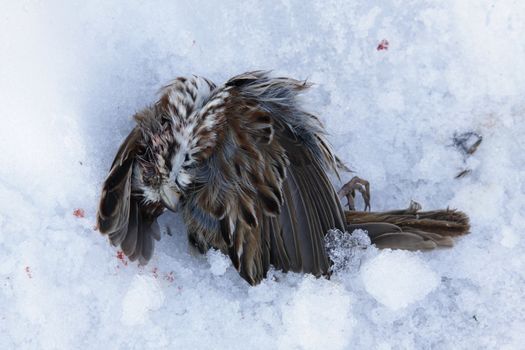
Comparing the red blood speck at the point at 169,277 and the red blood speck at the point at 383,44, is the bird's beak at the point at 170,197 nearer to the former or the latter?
the red blood speck at the point at 169,277

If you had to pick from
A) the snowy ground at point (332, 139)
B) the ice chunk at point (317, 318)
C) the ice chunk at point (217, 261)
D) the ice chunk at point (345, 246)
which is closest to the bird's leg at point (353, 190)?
the snowy ground at point (332, 139)

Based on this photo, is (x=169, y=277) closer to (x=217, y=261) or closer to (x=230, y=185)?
(x=217, y=261)

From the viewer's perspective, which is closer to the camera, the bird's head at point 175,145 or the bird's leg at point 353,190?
the bird's head at point 175,145

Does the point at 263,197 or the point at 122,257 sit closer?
the point at 263,197

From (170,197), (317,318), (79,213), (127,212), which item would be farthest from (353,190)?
(79,213)

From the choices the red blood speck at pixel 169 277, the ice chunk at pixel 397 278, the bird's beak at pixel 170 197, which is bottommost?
the red blood speck at pixel 169 277

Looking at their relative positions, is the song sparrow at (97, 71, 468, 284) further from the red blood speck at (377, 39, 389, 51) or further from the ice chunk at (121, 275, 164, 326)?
the red blood speck at (377, 39, 389, 51)

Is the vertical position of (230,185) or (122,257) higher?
(230,185)
